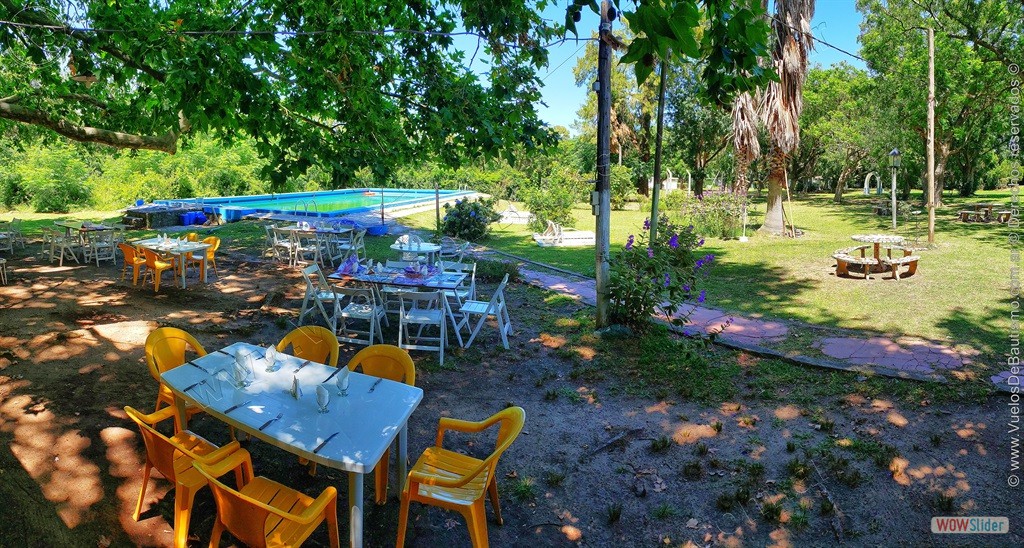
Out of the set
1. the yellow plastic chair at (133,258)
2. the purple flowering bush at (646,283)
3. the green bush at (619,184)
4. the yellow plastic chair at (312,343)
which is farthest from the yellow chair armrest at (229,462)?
the green bush at (619,184)

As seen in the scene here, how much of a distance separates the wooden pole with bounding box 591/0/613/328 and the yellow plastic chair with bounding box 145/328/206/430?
4314mm

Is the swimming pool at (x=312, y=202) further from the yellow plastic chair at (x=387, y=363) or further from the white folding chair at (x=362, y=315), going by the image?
the yellow plastic chair at (x=387, y=363)

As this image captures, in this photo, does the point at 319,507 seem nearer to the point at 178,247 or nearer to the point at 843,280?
the point at 178,247

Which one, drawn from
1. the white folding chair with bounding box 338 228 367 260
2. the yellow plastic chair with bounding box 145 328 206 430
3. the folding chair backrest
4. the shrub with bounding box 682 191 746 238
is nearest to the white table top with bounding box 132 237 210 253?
the white folding chair with bounding box 338 228 367 260

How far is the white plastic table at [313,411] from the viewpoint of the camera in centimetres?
275

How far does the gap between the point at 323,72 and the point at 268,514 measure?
4.06 m

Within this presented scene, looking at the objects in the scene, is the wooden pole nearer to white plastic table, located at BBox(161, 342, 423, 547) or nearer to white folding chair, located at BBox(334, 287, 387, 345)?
white folding chair, located at BBox(334, 287, 387, 345)

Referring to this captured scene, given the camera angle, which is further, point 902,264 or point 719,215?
point 719,215

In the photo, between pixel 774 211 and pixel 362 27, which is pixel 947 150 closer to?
pixel 774 211

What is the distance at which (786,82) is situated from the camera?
49.0 ft

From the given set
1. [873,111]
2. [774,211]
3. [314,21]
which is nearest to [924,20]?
[873,111]

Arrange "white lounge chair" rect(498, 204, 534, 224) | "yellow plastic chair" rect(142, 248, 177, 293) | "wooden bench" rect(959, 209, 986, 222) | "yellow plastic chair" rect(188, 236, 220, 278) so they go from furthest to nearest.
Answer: "white lounge chair" rect(498, 204, 534, 224)
"wooden bench" rect(959, 209, 986, 222)
"yellow plastic chair" rect(188, 236, 220, 278)
"yellow plastic chair" rect(142, 248, 177, 293)

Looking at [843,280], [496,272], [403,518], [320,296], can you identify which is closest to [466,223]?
[496,272]

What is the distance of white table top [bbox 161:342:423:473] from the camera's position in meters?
2.80
